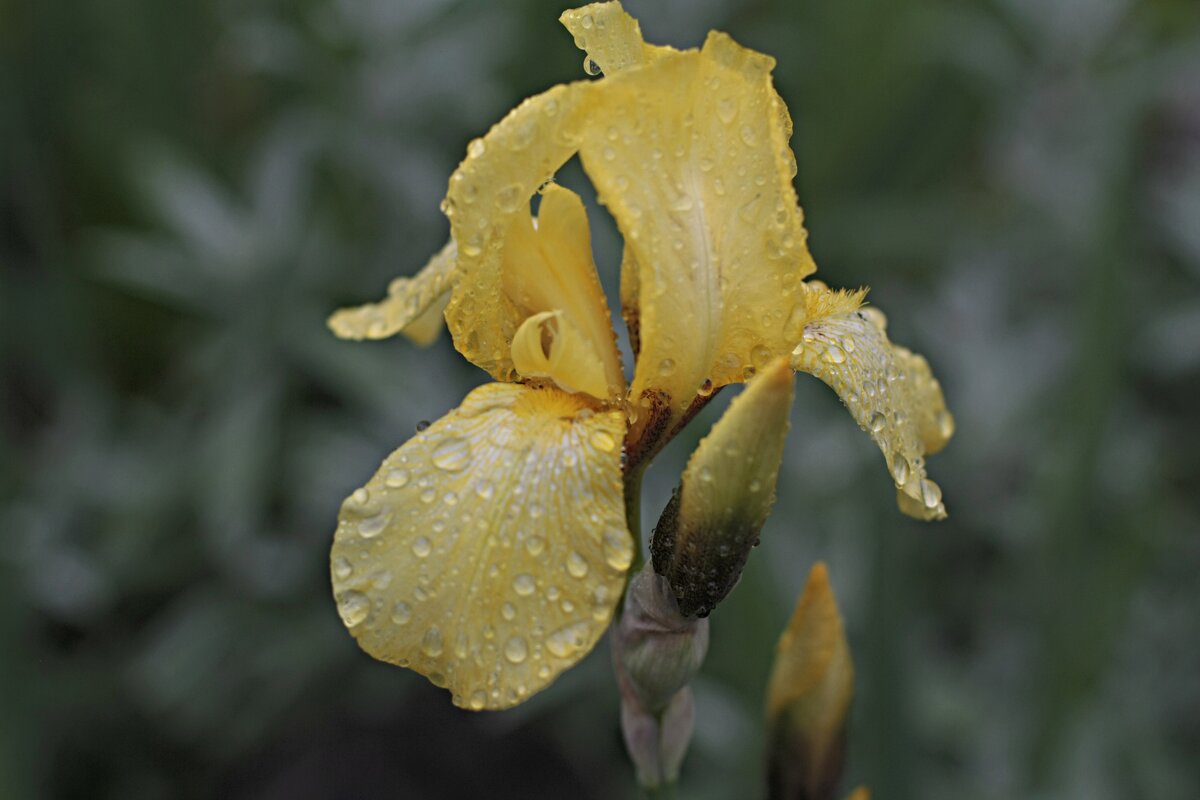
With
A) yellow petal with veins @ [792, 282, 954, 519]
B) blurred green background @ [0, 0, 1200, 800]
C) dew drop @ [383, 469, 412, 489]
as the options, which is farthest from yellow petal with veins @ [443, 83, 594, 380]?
blurred green background @ [0, 0, 1200, 800]

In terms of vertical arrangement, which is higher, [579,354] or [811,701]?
[579,354]

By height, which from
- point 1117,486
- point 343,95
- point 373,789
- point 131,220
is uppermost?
point 343,95

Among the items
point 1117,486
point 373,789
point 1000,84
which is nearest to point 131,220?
point 373,789

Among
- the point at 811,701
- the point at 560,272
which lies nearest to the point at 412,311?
the point at 560,272

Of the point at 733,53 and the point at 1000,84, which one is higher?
the point at 733,53

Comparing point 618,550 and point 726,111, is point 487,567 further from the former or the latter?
point 726,111

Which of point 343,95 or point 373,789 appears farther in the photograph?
point 343,95

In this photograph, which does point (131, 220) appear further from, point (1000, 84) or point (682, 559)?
point (682, 559)
